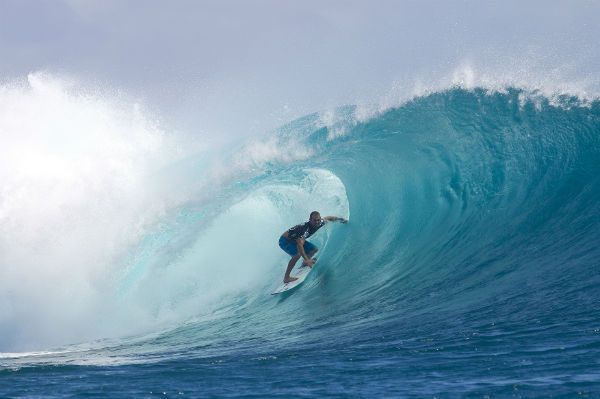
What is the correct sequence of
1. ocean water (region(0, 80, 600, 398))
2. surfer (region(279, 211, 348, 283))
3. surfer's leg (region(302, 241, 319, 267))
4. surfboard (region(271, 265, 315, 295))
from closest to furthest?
ocean water (region(0, 80, 600, 398)) < surfboard (region(271, 265, 315, 295)) < surfer (region(279, 211, 348, 283)) < surfer's leg (region(302, 241, 319, 267))

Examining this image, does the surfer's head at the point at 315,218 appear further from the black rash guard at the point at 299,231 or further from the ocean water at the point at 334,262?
the ocean water at the point at 334,262

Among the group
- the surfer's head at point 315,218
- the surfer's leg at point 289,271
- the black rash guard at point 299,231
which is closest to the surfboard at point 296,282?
the surfer's leg at point 289,271

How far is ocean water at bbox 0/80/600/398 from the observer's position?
4441 mm

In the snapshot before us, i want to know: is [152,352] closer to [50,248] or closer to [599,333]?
[599,333]

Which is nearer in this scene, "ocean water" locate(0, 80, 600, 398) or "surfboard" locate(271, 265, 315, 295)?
"ocean water" locate(0, 80, 600, 398)

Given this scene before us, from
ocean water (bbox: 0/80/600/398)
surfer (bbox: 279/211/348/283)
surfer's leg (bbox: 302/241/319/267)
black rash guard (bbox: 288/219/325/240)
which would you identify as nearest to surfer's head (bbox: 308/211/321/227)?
surfer (bbox: 279/211/348/283)

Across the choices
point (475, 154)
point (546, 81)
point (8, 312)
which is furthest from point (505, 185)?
point (8, 312)

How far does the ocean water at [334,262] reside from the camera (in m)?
4.44

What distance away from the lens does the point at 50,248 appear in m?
12.8

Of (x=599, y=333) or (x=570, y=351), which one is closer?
(x=570, y=351)

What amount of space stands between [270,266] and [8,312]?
472 cm

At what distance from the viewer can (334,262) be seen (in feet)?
34.8

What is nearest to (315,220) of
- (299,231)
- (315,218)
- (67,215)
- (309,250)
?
(315,218)

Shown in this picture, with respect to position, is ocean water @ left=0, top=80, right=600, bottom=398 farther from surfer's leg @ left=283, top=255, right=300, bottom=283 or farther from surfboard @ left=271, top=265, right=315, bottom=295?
surfer's leg @ left=283, top=255, right=300, bottom=283
